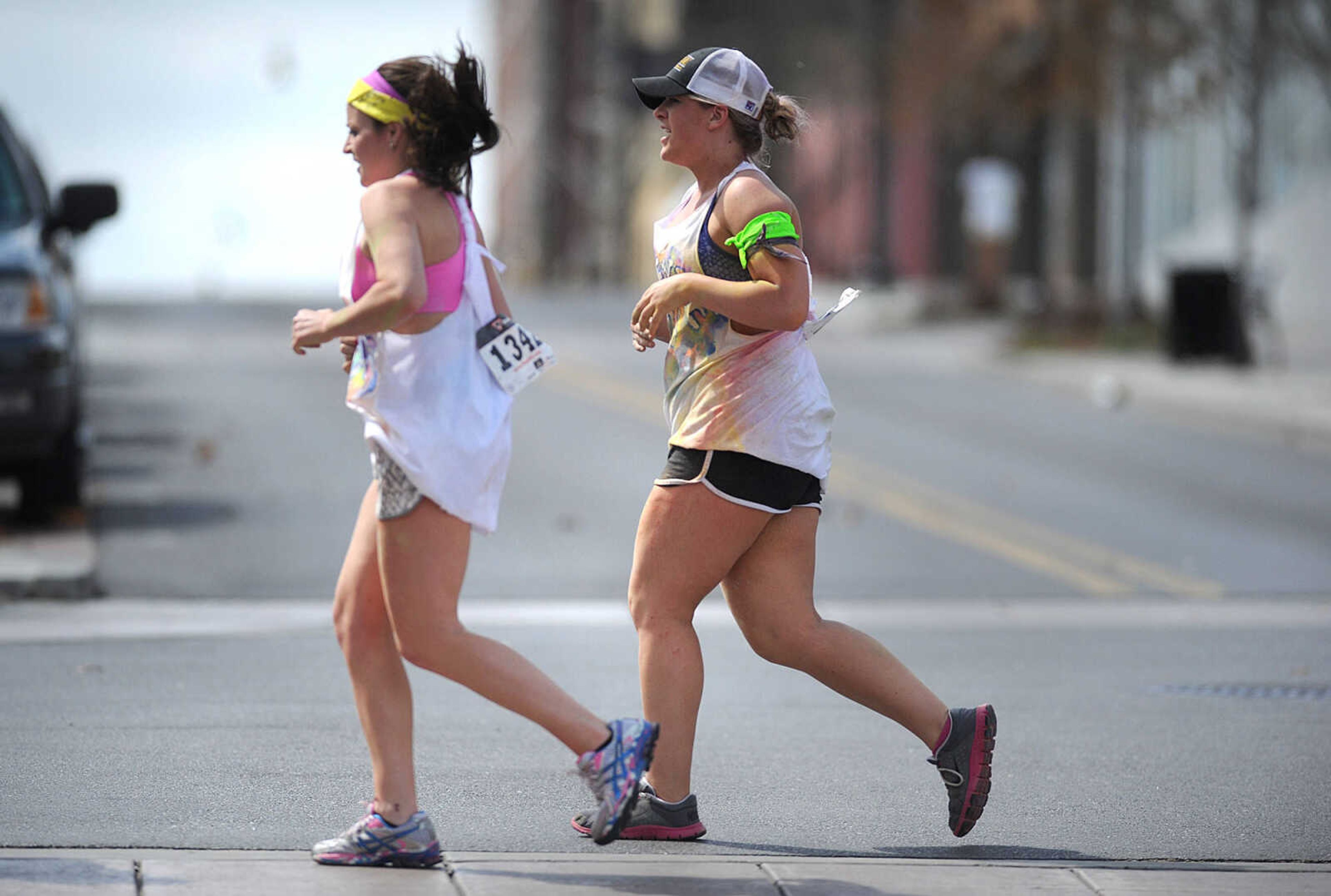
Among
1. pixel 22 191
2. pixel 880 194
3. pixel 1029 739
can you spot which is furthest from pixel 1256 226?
pixel 1029 739

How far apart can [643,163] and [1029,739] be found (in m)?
79.8

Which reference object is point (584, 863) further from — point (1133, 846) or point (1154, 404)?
point (1154, 404)

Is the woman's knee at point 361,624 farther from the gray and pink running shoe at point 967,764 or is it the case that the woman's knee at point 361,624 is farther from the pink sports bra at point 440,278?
the gray and pink running shoe at point 967,764

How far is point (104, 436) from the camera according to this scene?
17.8m

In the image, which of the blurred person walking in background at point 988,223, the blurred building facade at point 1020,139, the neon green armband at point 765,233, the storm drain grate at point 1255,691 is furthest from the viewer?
the blurred person walking in background at point 988,223

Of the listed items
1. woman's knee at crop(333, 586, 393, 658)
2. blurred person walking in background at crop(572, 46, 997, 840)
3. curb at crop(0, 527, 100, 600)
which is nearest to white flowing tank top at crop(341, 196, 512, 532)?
woman's knee at crop(333, 586, 393, 658)

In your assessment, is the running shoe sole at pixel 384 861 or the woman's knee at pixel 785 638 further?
the woman's knee at pixel 785 638

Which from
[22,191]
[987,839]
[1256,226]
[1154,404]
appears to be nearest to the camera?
[987,839]

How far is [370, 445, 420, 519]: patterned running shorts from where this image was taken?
5102 mm

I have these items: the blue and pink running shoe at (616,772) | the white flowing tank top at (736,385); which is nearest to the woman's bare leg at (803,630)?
the white flowing tank top at (736,385)

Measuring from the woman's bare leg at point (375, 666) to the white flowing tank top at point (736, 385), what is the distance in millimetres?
866

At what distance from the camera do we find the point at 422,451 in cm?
510

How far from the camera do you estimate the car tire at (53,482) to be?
1239 centimetres

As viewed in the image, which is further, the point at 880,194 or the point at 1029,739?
the point at 880,194
